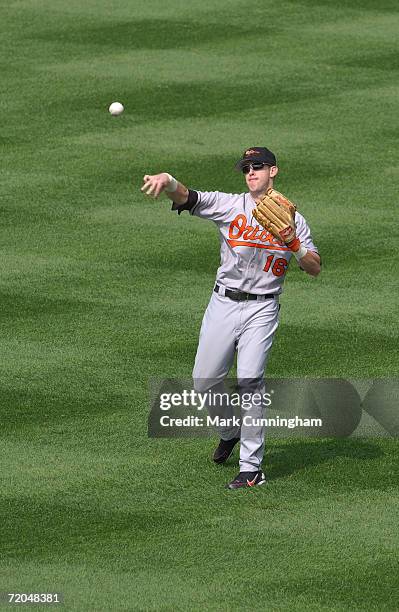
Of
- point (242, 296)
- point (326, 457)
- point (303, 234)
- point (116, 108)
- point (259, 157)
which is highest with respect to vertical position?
point (116, 108)

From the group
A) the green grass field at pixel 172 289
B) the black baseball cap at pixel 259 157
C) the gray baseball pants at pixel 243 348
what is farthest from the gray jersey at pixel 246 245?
the green grass field at pixel 172 289

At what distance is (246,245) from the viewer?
891 cm

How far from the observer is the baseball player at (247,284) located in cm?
888

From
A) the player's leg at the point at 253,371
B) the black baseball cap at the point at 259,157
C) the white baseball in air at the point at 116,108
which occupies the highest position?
the white baseball in air at the point at 116,108

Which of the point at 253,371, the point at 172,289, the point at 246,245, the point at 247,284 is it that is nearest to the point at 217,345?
the point at 253,371

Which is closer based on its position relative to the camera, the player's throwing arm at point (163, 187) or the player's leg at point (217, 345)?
the player's throwing arm at point (163, 187)

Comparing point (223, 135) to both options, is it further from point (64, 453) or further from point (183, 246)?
point (64, 453)

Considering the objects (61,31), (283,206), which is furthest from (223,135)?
(283,206)

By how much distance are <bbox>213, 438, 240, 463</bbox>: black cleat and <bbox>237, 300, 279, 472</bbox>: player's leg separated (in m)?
0.39

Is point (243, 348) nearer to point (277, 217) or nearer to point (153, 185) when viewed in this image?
point (277, 217)

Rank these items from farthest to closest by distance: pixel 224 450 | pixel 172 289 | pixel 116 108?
pixel 116 108, pixel 172 289, pixel 224 450

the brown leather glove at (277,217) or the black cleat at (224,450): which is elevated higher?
the brown leather glove at (277,217)

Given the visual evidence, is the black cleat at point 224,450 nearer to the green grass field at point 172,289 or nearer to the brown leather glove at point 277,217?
the green grass field at point 172,289

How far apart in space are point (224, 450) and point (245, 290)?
3.90 feet
